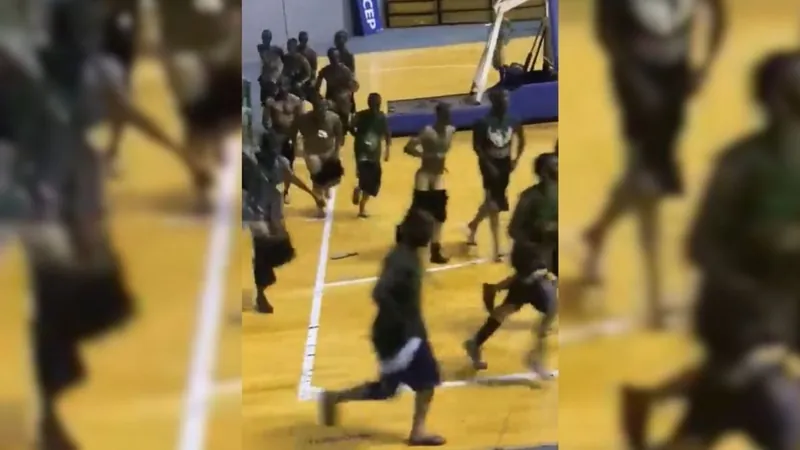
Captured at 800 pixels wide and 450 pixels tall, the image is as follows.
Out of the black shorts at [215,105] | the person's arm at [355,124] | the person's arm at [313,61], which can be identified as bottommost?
the person's arm at [355,124]

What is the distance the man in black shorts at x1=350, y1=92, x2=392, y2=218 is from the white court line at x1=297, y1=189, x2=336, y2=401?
0.13 feet

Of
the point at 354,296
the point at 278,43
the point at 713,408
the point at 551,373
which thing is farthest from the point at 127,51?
the point at 713,408

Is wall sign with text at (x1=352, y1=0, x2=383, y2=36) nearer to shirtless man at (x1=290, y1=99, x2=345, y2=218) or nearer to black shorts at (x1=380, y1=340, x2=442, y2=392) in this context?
shirtless man at (x1=290, y1=99, x2=345, y2=218)

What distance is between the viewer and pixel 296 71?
1.08m

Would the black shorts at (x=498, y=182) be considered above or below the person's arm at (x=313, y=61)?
below

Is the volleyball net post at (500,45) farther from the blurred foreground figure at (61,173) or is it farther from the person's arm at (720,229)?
the blurred foreground figure at (61,173)

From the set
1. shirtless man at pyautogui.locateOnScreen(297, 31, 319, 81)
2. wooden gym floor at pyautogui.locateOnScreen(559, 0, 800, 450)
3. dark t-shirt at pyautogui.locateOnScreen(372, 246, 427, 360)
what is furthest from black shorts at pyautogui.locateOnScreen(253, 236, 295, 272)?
wooden gym floor at pyautogui.locateOnScreen(559, 0, 800, 450)

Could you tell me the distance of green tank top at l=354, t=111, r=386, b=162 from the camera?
42.8 inches

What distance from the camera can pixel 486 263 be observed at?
43.3 inches

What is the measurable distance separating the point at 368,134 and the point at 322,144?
60 millimetres

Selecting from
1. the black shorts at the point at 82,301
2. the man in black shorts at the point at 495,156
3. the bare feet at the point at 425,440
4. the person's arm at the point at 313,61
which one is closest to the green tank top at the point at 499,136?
the man in black shorts at the point at 495,156

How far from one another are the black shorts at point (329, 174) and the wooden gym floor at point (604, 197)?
0.27 m

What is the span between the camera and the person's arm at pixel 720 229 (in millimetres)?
1003

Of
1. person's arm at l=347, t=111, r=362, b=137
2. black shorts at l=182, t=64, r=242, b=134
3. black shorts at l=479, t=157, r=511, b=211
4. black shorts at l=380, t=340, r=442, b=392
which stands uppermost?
black shorts at l=182, t=64, r=242, b=134
